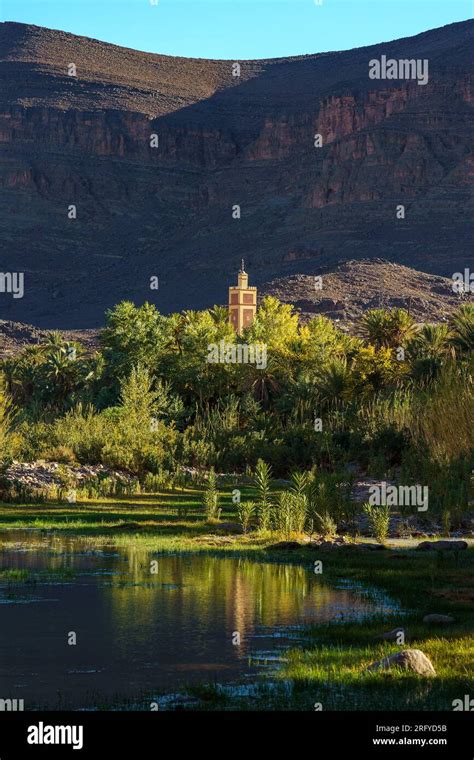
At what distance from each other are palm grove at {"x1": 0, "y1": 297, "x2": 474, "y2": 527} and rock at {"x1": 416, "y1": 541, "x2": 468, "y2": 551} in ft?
8.16

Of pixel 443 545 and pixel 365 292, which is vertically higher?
pixel 365 292

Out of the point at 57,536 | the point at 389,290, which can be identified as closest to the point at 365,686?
the point at 57,536

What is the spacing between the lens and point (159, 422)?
130 ft

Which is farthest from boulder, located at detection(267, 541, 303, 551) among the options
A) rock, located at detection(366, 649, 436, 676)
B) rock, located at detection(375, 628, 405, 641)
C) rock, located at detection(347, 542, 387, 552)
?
rock, located at detection(366, 649, 436, 676)

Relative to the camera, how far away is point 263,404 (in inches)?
1924

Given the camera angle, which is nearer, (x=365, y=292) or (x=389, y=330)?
(x=389, y=330)

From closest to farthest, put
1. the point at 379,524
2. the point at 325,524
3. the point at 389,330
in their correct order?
the point at 379,524 → the point at 325,524 → the point at 389,330

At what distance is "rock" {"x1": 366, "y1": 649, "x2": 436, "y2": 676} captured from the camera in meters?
11.3

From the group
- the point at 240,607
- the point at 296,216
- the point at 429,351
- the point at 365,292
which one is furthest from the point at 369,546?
the point at 296,216

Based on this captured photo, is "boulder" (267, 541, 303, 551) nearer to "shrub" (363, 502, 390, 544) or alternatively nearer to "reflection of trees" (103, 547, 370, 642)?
"reflection of trees" (103, 547, 370, 642)

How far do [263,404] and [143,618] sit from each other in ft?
114

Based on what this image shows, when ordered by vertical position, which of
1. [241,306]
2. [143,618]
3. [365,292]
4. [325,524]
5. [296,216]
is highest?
[296,216]

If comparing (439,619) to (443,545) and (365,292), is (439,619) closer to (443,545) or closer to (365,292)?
(443,545)
